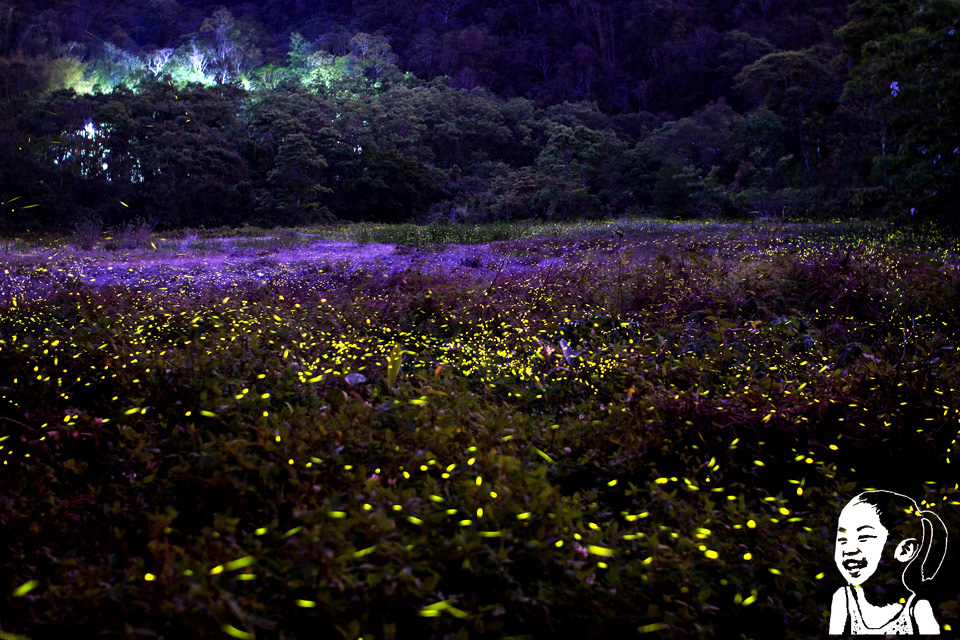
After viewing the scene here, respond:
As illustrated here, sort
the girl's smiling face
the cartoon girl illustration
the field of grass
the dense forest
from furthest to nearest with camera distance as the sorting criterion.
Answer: the dense forest, the girl's smiling face, the cartoon girl illustration, the field of grass

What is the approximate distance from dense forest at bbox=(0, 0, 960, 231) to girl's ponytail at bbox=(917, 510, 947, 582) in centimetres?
1053

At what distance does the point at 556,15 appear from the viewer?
141ft

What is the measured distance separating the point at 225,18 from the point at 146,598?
147 ft

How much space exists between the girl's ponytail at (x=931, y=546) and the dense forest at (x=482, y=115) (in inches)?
414

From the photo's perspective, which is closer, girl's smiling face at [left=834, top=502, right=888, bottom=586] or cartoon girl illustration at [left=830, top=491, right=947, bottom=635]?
cartoon girl illustration at [left=830, top=491, right=947, bottom=635]

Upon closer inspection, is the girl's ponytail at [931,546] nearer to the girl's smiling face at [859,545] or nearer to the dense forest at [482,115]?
the girl's smiling face at [859,545]

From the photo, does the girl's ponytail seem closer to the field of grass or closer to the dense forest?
the field of grass

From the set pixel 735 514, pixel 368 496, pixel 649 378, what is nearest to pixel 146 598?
pixel 368 496

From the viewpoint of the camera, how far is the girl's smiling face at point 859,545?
83.9 inches

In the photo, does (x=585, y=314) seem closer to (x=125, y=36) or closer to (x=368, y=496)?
(x=368, y=496)

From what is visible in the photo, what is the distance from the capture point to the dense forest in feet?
58.3

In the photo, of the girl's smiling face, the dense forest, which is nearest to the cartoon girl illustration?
the girl's smiling face

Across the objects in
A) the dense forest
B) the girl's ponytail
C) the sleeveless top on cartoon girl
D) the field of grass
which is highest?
the dense forest

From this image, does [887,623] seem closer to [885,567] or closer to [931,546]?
[885,567]
